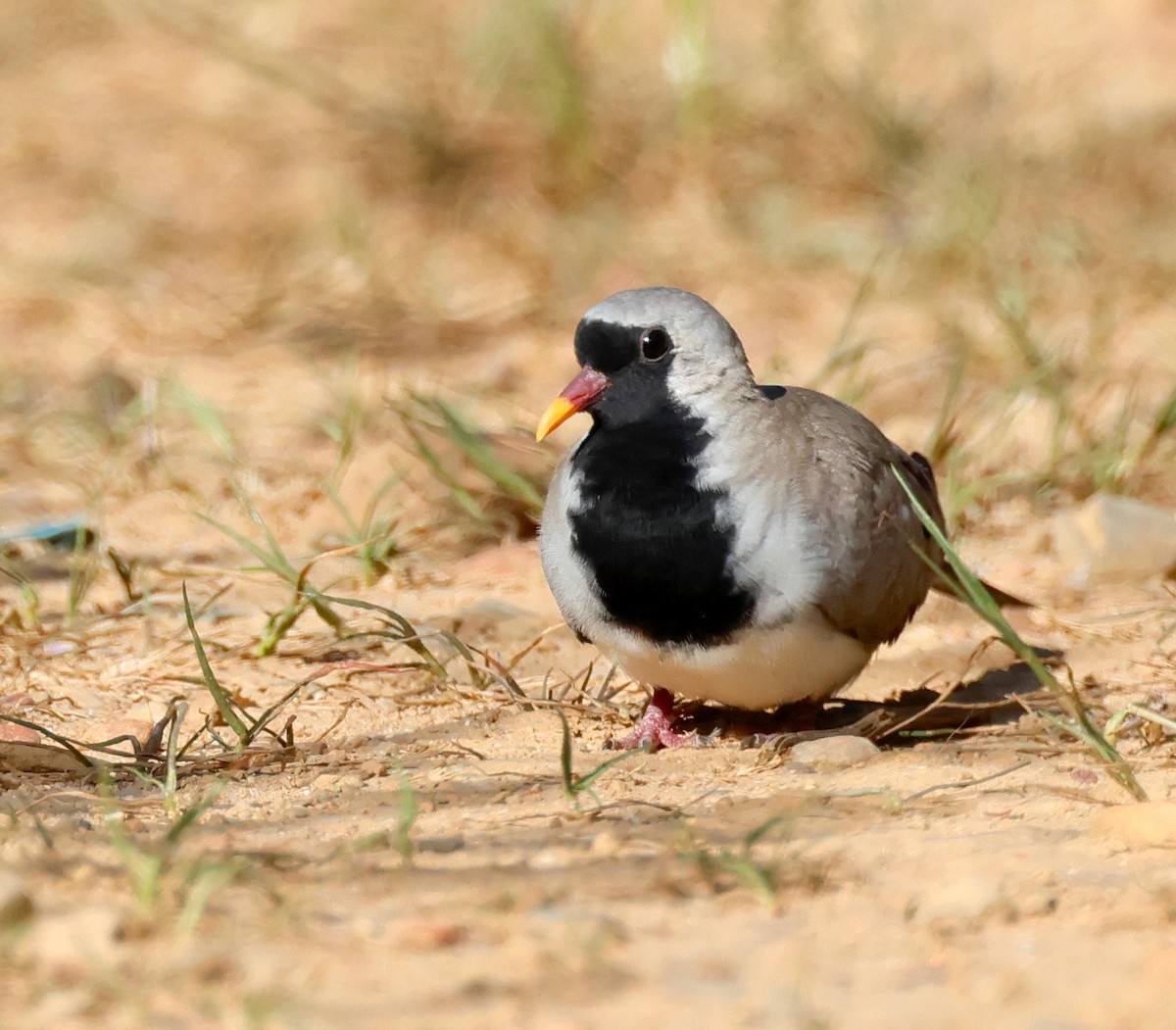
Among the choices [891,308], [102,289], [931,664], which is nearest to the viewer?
A: [931,664]

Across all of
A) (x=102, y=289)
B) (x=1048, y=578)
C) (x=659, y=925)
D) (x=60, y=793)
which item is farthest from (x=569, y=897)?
(x=102, y=289)

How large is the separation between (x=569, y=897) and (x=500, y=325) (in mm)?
4645

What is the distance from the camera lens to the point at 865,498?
3.78 meters

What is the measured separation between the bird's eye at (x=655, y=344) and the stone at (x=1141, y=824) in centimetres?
139

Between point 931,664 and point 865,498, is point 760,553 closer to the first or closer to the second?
point 865,498

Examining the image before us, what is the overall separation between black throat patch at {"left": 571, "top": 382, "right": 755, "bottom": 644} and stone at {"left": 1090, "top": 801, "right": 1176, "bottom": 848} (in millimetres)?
878

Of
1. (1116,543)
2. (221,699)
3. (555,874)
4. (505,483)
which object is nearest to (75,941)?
(555,874)

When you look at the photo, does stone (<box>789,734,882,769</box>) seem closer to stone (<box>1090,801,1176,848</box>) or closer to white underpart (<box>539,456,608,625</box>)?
white underpart (<box>539,456,608,625</box>)

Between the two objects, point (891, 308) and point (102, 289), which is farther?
point (102, 289)

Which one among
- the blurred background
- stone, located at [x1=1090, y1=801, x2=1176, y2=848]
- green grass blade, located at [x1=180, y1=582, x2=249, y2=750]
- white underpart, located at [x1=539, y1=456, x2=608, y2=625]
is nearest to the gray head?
white underpart, located at [x1=539, y1=456, x2=608, y2=625]

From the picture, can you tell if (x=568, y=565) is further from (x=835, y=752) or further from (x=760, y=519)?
(x=835, y=752)

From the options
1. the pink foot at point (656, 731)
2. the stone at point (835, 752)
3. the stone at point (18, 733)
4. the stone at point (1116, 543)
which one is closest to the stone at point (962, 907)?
the stone at point (835, 752)

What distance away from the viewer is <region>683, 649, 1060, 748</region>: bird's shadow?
372 centimetres

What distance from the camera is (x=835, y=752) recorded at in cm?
351
